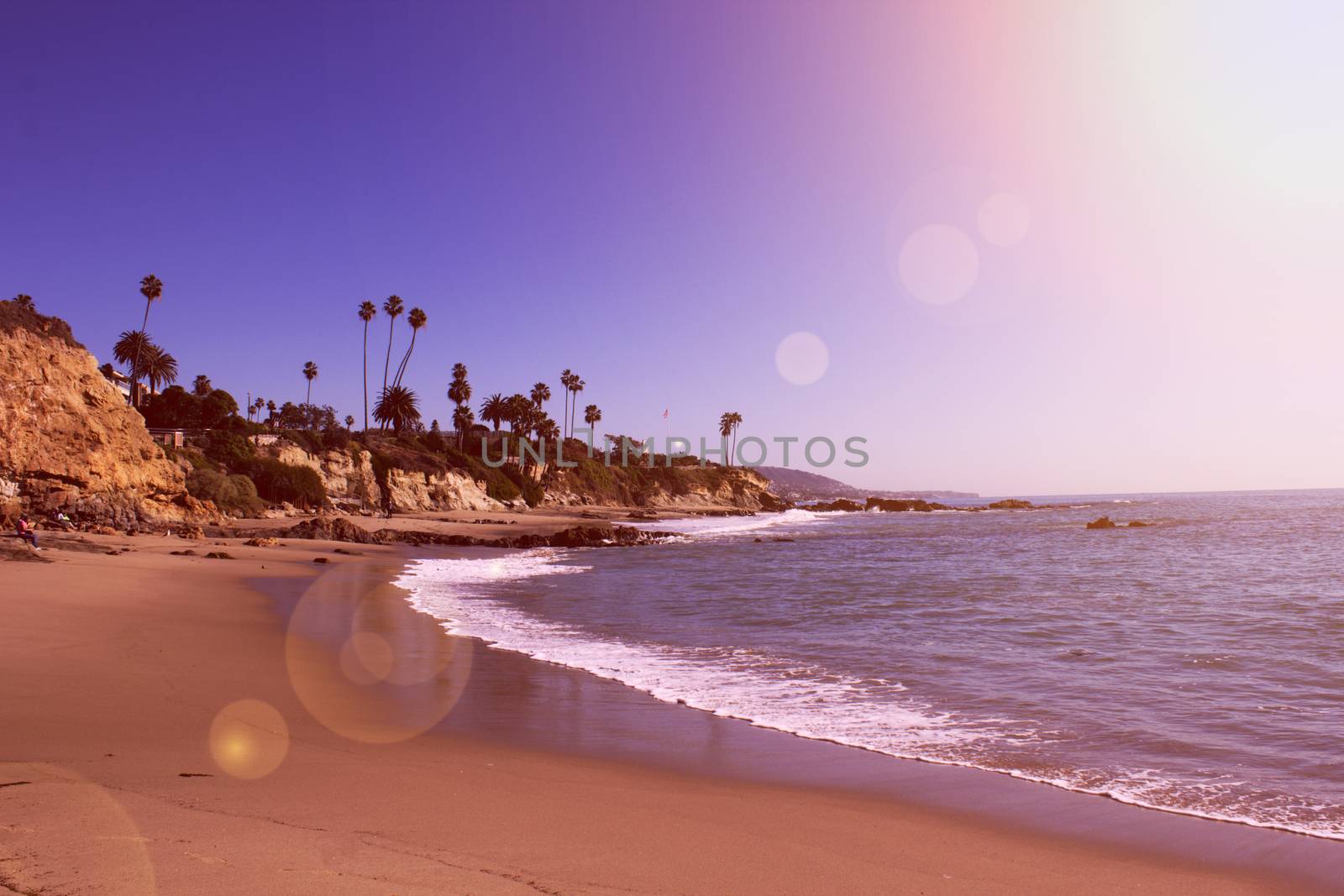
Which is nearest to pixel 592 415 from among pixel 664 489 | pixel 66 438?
pixel 664 489

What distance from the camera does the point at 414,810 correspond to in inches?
206

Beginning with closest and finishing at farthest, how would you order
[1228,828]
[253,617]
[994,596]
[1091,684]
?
1. [1228,828]
2. [1091,684]
3. [253,617]
4. [994,596]

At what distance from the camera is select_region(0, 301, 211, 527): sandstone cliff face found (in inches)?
1047

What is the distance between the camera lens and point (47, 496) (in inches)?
1060

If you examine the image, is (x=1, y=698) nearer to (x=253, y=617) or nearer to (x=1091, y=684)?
(x=253, y=617)

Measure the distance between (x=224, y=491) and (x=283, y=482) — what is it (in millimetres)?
8176

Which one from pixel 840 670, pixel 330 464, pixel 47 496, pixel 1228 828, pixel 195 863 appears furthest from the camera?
pixel 330 464

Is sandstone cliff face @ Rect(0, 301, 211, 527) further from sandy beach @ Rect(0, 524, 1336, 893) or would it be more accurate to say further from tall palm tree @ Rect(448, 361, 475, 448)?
tall palm tree @ Rect(448, 361, 475, 448)

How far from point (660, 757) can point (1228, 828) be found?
4.64 meters

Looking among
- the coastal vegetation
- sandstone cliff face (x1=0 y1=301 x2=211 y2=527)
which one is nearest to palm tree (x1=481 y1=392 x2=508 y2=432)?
the coastal vegetation

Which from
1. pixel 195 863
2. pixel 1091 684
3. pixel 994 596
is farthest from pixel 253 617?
pixel 994 596

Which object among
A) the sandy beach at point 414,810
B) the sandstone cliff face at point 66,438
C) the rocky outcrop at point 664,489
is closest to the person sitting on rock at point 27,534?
the sandstone cliff face at point 66,438

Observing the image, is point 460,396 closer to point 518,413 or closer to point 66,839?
point 518,413

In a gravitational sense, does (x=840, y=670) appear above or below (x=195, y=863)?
below
